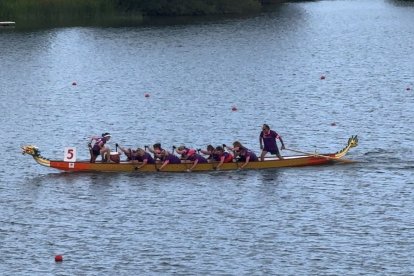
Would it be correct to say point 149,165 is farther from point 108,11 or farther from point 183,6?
point 183,6

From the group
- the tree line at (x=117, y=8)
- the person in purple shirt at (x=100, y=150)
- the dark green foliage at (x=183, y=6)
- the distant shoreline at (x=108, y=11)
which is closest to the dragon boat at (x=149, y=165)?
the person in purple shirt at (x=100, y=150)

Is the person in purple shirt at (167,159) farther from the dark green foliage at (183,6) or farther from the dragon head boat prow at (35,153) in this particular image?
the dark green foliage at (183,6)

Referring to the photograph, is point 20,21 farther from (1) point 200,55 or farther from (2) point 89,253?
(2) point 89,253

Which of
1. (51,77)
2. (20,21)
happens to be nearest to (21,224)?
(51,77)

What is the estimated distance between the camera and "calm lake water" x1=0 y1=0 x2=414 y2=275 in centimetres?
3512

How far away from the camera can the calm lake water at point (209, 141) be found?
35.1m

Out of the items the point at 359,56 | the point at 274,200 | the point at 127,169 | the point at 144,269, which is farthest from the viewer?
the point at 359,56

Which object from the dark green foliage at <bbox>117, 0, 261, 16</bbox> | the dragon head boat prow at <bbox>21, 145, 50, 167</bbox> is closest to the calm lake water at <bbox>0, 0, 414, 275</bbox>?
the dragon head boat prow at <bbox>21, 145, 50, 167</bbox>

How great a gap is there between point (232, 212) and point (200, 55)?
137 feet

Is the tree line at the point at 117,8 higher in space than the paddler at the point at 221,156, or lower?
higher

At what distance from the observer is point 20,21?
9162 cm

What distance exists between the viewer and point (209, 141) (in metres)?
51.1

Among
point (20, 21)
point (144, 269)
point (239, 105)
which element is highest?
point (20, 21)

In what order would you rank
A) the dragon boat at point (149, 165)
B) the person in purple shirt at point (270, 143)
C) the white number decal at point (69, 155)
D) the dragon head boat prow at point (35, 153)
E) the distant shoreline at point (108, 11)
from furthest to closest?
the distant shoreline at point (108, 11), the person in purple shirt at point (270, 143), the dragon boat at point (149, 165), the white number decal at point (69, 155), the dragon head boat prow at point (35, 153)
